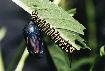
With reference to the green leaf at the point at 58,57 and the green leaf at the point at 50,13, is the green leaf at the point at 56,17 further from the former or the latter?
the green leaf at the point at 58,57

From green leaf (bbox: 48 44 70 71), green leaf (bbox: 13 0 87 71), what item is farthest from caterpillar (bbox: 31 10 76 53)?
green leaf (bbox: 48 44 70 71)

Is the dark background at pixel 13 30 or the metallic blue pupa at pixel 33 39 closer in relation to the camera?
the metallic blue pupa at pixel 33 39

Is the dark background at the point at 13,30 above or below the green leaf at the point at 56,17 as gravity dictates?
below


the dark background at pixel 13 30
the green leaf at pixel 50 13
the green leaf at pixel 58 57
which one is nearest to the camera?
→ the green leaf at pixel 50 13

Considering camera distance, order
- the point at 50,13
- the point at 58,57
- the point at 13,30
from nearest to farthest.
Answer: the point at 50,13 < the point at 58,57 < the point at 13,30

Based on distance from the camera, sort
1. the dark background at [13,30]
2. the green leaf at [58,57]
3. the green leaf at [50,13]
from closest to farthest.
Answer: the green leaf at [50,13]
the green leaf at [58,57]
the dark background at [13,30]

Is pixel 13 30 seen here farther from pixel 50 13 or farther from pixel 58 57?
pixel 50 13

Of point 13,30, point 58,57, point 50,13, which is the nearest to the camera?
point 50,13

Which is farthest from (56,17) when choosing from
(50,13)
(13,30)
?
(13,30)

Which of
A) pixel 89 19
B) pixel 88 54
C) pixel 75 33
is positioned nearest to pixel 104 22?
pixel 89 19

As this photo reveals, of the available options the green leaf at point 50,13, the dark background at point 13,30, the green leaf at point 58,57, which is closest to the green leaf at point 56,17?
the green leaf at point 50,13
